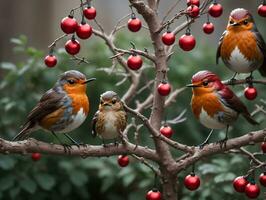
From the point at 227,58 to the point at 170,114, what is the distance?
183cm

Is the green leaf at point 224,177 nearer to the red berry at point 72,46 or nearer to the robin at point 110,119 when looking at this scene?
the robin at point 110,119

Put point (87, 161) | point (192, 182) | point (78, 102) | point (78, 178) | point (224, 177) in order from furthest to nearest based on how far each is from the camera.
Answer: point (87, 161)
point (78, 178)
point (224, 177)
point (78, 102)
point (192, 182)

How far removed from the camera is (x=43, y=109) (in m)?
3.47

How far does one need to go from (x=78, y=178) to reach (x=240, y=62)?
173 centimetres

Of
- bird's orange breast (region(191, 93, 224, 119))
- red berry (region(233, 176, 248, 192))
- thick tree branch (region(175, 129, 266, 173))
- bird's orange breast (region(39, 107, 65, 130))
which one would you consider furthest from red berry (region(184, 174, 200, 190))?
bird's orange breast (region(39, 107, 65, 130))

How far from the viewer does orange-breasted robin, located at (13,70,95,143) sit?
3.45m

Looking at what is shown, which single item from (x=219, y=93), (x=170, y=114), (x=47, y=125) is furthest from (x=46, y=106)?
(x=170, y=114)

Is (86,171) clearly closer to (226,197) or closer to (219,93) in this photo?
(226,197)

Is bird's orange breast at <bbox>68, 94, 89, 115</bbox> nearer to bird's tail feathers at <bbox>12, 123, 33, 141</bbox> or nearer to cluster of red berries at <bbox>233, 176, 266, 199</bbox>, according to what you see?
bird's tail feathers at <bbox>12, 123, 33, 141</bbox>

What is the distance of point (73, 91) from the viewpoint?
137 inches

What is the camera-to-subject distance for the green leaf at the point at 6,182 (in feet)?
14.4

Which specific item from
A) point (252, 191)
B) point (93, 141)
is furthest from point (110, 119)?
point (93, 141)

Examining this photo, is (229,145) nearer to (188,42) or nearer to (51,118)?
(188,42)

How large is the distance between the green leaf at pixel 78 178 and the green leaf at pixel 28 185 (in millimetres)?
324
